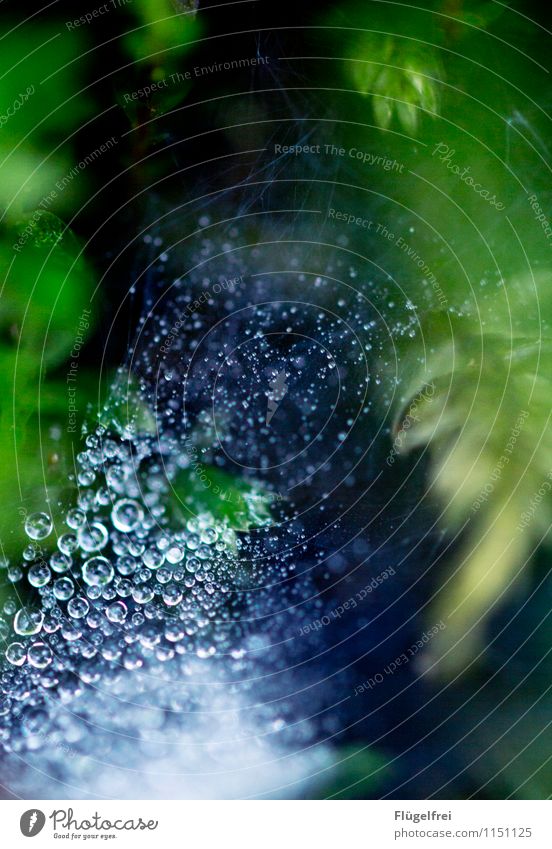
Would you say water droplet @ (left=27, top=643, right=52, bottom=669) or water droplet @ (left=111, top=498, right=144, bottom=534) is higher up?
water droplet @ (left=111, top=498, right=144, bottom=534)

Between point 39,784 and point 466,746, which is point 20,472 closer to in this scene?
point 39,784

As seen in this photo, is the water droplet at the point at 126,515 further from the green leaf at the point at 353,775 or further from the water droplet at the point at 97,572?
the green leaf at the point at 353,775

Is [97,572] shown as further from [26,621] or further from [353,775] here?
[353,775]

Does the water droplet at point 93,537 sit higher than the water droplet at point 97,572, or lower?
higher

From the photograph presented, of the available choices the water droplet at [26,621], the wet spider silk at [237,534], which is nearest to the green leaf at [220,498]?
the wet spider silk at [237,534]
